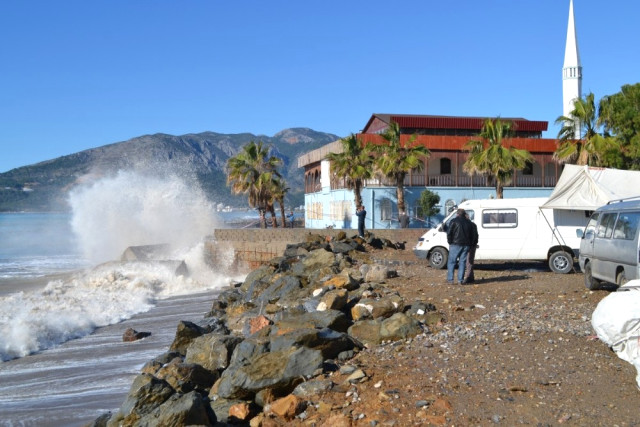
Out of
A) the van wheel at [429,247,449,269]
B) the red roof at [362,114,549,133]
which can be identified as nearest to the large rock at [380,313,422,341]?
the van wheel at [429,247,449,269]

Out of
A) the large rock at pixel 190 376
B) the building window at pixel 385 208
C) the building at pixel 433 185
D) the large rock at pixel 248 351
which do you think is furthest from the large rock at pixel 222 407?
the building window at pixel 385 208

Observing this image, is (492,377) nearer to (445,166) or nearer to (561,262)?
(561,262)

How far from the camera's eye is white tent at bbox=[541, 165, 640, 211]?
16.7 metres

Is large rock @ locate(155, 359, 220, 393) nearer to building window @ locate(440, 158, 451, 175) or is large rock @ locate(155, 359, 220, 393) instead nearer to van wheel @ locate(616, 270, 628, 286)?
→ van wheel @ locate(616, 270, 628, 286)

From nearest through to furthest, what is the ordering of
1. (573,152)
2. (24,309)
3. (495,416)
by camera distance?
(495,416) < (24,309) < (573,152)

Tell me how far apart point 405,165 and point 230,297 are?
1513 cm

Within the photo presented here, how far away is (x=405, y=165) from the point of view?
31219 mm

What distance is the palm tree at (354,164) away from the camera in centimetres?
3253

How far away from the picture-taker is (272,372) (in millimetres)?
7441

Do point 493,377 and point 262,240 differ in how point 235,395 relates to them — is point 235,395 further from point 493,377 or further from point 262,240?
point 262,240

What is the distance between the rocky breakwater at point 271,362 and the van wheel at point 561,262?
204 inches

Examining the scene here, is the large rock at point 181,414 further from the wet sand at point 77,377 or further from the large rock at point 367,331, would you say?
the large rock at point 367,331

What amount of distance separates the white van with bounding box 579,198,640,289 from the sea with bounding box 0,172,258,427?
849 cm

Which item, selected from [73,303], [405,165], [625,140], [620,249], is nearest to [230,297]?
[73,303]
